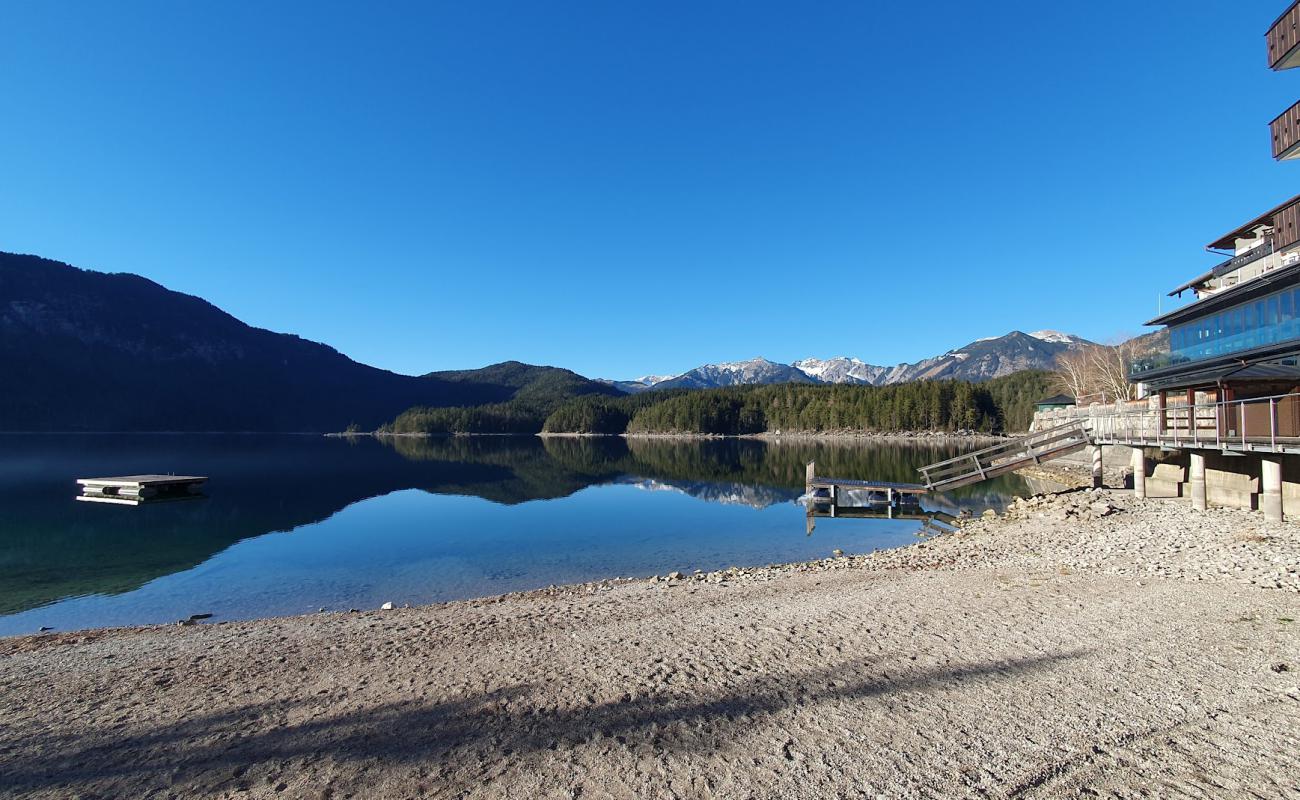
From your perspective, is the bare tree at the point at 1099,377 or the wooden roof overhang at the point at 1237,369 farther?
the bare tree at the point at 1099,377

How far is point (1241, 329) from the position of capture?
95.8 feet

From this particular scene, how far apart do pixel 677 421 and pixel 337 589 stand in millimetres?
134995

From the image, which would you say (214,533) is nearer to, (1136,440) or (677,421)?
(1136,440)

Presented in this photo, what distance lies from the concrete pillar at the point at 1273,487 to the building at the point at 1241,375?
0.08 feet

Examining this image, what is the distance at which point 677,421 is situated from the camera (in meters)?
152

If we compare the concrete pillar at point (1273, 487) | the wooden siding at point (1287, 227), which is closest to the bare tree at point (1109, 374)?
the wooden siding at point (1287, 227)

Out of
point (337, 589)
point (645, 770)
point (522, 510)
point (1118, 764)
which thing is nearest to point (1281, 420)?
point (1118, 764)

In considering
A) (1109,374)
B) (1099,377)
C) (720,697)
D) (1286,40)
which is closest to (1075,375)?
(1099,377)

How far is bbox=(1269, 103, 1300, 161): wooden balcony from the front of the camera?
527 inches

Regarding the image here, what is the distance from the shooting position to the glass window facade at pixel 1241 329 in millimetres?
25859

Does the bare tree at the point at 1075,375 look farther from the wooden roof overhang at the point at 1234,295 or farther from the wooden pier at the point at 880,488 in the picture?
the wooden pier at the point at 880,488

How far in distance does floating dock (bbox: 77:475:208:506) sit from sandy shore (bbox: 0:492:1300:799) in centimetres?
3321

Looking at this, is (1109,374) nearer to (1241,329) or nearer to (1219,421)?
(1241,329)

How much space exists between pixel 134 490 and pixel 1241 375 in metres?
55.0
